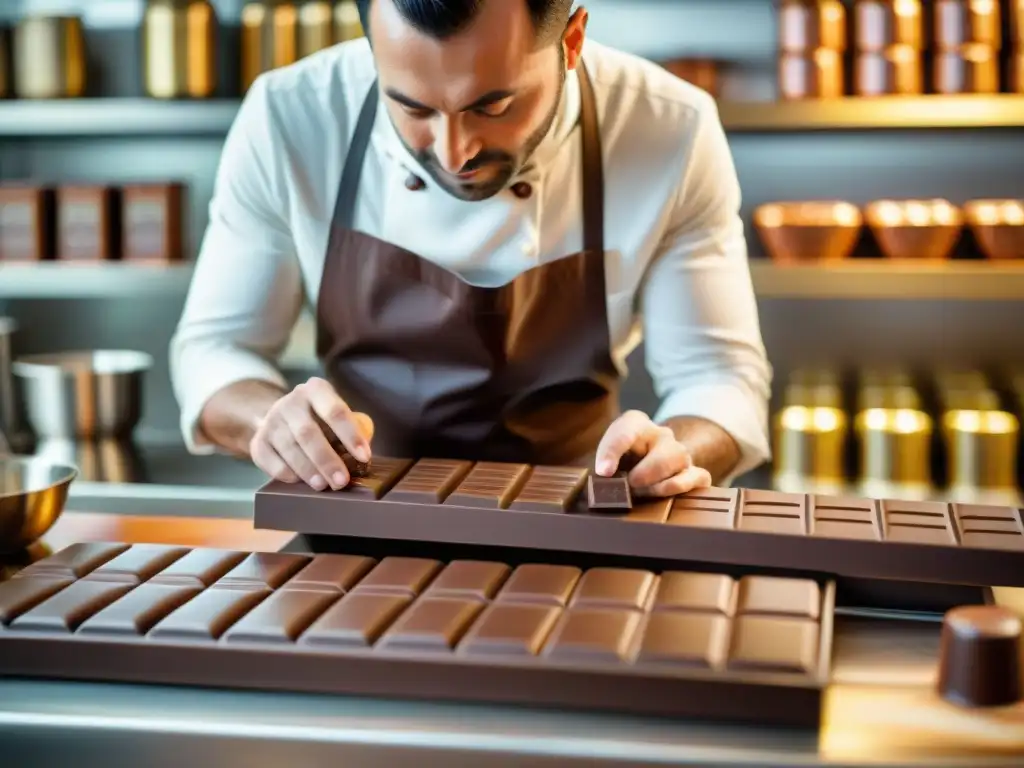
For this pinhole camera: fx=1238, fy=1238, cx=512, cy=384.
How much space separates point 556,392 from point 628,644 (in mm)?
1089

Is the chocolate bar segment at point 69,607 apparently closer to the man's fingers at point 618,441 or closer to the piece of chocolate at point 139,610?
the piece of chocolate at point 139,610

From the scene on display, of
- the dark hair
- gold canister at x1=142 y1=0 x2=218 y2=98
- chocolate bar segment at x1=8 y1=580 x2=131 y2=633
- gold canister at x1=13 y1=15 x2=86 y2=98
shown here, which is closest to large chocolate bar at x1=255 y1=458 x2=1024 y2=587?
chocolate bar segment at x1=8 y1=580 x2=131 y2=633

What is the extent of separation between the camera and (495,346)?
6.69 feet

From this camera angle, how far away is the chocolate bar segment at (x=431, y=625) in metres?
1.05

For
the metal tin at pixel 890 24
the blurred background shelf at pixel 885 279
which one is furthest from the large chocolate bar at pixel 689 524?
the metal tin at pixel 890 24

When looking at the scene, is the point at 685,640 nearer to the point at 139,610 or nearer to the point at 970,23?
the point at 139,610

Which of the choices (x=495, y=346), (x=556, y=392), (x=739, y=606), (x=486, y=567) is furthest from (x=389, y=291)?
(x=739, y=606)

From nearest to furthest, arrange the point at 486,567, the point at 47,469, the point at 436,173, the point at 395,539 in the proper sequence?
1. the point at 486,567
2. the point at 395,539
3. the point at 47,469
4. the point at 436,173

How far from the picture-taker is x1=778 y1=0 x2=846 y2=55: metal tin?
276 centimetres

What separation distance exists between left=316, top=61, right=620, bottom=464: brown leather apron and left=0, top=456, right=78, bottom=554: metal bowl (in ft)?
2.12

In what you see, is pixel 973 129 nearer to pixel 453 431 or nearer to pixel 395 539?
pixel 453 431

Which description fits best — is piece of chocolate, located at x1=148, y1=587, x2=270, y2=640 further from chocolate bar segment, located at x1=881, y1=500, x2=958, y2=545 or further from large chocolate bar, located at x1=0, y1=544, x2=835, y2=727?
chocolate bar segment, located at x1=881, y1=500, x2=958, y2=545

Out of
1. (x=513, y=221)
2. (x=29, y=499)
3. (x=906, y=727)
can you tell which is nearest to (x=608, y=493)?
(x=906, y=727)

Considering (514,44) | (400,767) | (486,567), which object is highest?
(514,44)
